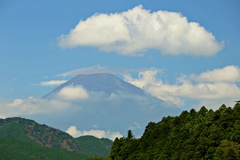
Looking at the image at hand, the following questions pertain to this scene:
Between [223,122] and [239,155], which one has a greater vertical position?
[223,122]

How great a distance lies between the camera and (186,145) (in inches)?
2709

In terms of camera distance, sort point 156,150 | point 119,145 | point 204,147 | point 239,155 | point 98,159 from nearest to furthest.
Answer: point 239,155 < point 204,147 < point 156,150 < point 119,145 < point 98,159

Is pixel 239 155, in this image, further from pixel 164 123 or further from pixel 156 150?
pixel 164 123

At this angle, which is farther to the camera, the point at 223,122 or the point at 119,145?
the point at 119,145

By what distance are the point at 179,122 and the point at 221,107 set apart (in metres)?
9.64

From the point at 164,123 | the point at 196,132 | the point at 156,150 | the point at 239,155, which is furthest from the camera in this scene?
the point at 164,123

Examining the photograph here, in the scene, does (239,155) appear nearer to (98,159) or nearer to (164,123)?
(164,123)

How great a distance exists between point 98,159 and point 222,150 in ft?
162

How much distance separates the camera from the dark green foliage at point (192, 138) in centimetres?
6250

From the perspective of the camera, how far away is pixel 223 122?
220 ft

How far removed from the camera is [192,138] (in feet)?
225

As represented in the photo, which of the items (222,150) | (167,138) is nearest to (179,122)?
(167,138)

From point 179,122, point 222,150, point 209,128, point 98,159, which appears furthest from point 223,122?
point 98,159

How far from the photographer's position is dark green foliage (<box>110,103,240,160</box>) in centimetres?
6250
